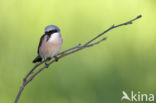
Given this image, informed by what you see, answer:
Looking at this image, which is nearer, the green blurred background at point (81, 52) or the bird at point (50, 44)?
the bird at point (50, 44)

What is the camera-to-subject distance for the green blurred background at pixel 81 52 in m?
2.68

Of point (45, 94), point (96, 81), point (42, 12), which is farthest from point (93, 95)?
point (42, 12)

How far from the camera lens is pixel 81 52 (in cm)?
293

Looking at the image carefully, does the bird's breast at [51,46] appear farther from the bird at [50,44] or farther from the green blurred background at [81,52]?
the green blurred background at [81,52]

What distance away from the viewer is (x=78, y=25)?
2977 millimetres

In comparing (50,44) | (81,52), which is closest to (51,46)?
(50,44)

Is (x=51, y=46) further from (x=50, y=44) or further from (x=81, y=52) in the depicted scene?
(x=81, y=52)

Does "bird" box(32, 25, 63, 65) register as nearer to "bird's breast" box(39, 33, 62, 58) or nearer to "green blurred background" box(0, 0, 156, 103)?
"bird's breast" box(39, 33, 62, 58)

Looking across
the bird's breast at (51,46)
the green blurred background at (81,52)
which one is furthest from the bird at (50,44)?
the green blurred background at (81,52)

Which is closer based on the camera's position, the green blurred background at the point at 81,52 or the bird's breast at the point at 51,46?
the bird's breast at the point at 51,46

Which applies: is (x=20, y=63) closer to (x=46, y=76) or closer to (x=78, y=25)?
(x=46, y=76)

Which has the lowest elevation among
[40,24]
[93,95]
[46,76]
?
[93,95]

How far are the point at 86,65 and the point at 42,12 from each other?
52cm

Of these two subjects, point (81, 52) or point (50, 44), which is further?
point (81, 52)
